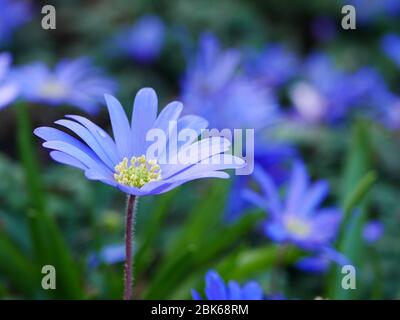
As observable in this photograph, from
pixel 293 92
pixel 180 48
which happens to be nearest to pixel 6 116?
pixel 180 48

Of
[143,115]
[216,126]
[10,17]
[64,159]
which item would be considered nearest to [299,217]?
[216,126]

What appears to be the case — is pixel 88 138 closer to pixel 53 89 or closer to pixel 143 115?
pixel 143 115

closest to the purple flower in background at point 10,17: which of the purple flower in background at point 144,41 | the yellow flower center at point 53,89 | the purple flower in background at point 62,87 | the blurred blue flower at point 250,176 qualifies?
the purple flower in background at point 144,41

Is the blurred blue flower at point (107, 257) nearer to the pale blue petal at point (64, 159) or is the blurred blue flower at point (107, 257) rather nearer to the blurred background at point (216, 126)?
the blurred background at point (216, 126)

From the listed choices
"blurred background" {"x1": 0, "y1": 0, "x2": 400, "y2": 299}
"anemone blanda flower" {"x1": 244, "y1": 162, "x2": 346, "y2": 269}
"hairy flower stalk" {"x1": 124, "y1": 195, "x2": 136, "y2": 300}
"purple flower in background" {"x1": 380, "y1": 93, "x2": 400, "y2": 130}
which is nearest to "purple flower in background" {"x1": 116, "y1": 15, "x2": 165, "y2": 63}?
"blurred background" {"x1": 0, "y1": 0, "x2": 400, "y2": 299}

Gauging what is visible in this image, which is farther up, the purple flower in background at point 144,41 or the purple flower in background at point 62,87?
the purple flower in background at point 144,41
